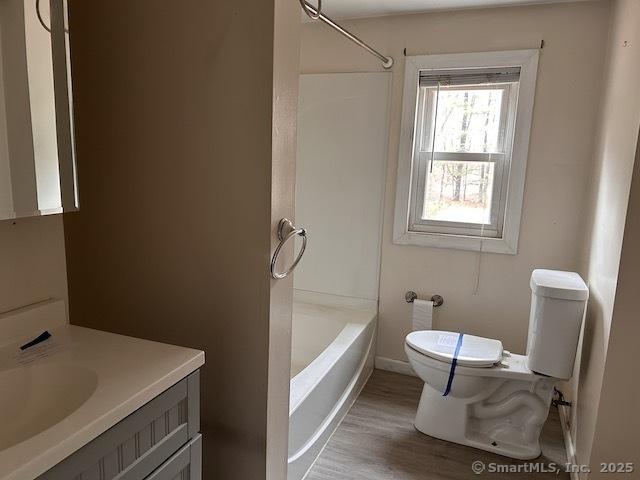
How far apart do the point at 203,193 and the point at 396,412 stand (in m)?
1.78

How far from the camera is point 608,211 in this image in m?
1.90

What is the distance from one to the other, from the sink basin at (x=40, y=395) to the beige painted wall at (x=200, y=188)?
1.45ft

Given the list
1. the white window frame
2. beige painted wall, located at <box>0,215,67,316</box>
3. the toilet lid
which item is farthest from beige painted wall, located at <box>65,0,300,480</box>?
the white window frame

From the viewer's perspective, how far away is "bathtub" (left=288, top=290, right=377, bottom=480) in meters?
1.95

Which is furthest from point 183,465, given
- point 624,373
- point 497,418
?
point 497,418

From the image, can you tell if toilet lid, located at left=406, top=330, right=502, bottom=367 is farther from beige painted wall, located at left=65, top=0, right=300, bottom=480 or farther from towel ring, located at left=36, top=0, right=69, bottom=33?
towel ring, located at left=36, top=0, right=69, bottom=33

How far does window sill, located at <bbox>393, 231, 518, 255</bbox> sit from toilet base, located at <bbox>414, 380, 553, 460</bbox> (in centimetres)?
78

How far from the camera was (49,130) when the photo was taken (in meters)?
1.18

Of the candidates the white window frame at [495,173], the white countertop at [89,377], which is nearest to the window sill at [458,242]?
the white window frame at [495,173]

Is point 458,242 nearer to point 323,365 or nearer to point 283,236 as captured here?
point 323,365

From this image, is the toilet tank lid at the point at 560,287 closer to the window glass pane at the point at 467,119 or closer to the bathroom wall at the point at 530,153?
the bathroom wall at the point at 530,153

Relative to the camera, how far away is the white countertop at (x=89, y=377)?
750 millimetres

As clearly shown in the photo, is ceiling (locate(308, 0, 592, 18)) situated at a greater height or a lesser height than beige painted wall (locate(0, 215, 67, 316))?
greater

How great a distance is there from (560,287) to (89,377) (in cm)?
183
